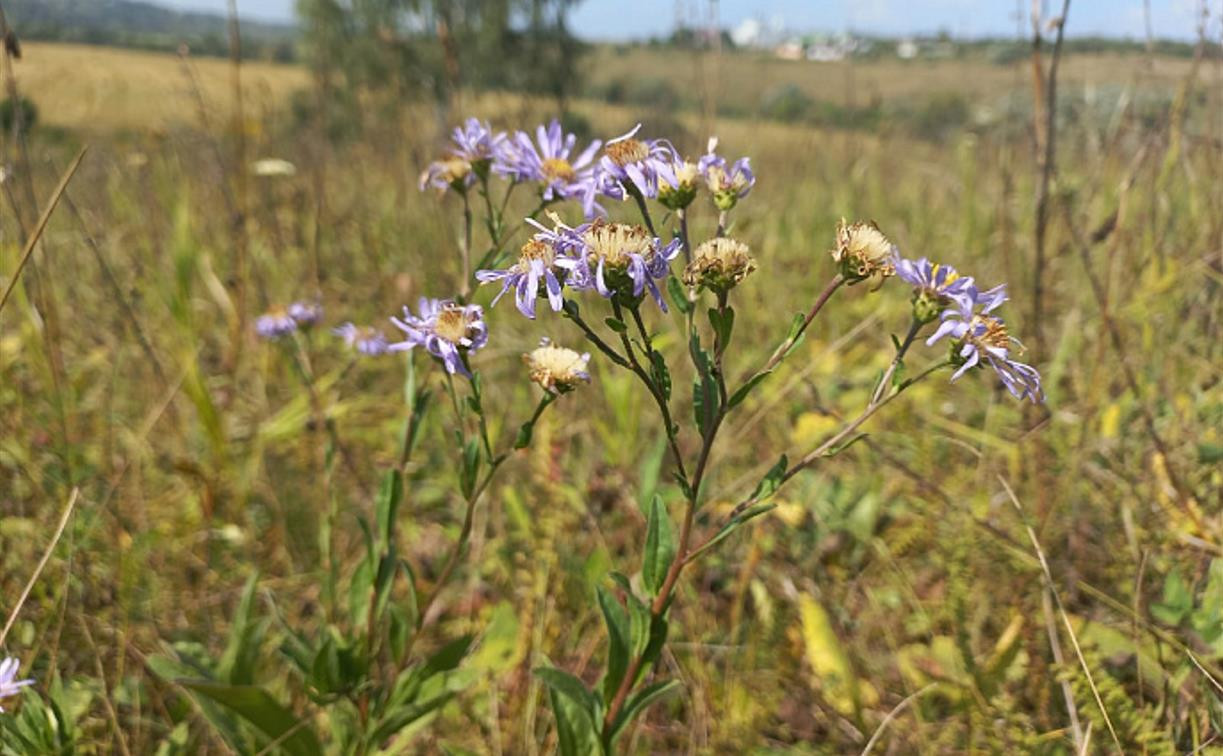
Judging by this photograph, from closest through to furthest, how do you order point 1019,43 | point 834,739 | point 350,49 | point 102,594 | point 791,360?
point 834,739 < point 102,594 < point 1019,43 < point 791,360 < point 350,49

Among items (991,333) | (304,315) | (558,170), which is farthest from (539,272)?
(304,315)

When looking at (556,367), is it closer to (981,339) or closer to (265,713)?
(981,339)

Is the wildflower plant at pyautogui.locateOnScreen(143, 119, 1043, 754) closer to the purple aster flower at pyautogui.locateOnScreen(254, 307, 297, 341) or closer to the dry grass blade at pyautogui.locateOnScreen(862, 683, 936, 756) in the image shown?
the dry grass blade at pyautogui.locateOnScreen(862, 683, 936, 756)

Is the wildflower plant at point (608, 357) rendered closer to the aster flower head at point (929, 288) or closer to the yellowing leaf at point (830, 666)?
the aster flower head at point (929, 288)

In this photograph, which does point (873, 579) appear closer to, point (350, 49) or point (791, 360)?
point (791, 360)

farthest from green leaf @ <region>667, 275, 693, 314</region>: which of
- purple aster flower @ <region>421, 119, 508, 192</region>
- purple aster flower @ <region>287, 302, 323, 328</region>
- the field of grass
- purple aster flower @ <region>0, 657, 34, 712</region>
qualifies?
purple aster flower @ <region>287, 302, 323, 328</region>

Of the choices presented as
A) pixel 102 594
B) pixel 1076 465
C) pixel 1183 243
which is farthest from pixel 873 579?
pixel 1183 243

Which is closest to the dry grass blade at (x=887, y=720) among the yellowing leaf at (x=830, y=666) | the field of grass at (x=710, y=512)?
the field of grass at (x=710, y=512)
